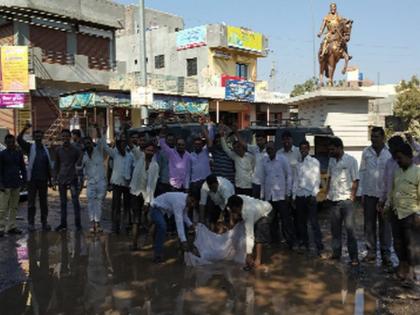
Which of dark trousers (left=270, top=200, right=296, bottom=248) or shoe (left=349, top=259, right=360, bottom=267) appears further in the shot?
dark trousers (left=270, top=200, right=296, bottom=248)

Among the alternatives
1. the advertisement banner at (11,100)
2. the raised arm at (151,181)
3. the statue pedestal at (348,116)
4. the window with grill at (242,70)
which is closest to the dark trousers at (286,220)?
the raised arm at (151,181)

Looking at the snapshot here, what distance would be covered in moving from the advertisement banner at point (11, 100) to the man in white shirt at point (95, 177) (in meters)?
13.2

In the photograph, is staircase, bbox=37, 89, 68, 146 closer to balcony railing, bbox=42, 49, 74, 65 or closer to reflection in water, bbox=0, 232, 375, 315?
balcony railing, bbox=42, 49, 74, 65

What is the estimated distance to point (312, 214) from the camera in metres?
6.91

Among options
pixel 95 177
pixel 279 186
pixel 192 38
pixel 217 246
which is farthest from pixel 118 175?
pixel 192 38

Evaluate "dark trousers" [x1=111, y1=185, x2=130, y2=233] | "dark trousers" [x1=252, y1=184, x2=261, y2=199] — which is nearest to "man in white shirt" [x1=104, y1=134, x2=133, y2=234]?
"dark trousers" [x1=111, y1=185, x2=130, y2=233]

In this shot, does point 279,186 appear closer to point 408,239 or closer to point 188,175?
point 188,175

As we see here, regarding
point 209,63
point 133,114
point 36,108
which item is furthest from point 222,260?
point 209,63

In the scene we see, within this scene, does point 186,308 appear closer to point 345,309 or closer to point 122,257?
point 345,309

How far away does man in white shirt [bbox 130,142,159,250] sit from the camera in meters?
7.33

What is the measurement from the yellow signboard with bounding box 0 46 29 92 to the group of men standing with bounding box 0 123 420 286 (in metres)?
12.7

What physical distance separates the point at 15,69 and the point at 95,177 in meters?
14.0

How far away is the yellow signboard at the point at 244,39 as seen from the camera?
31.9 meters

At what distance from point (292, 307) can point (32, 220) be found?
18.4 feet
